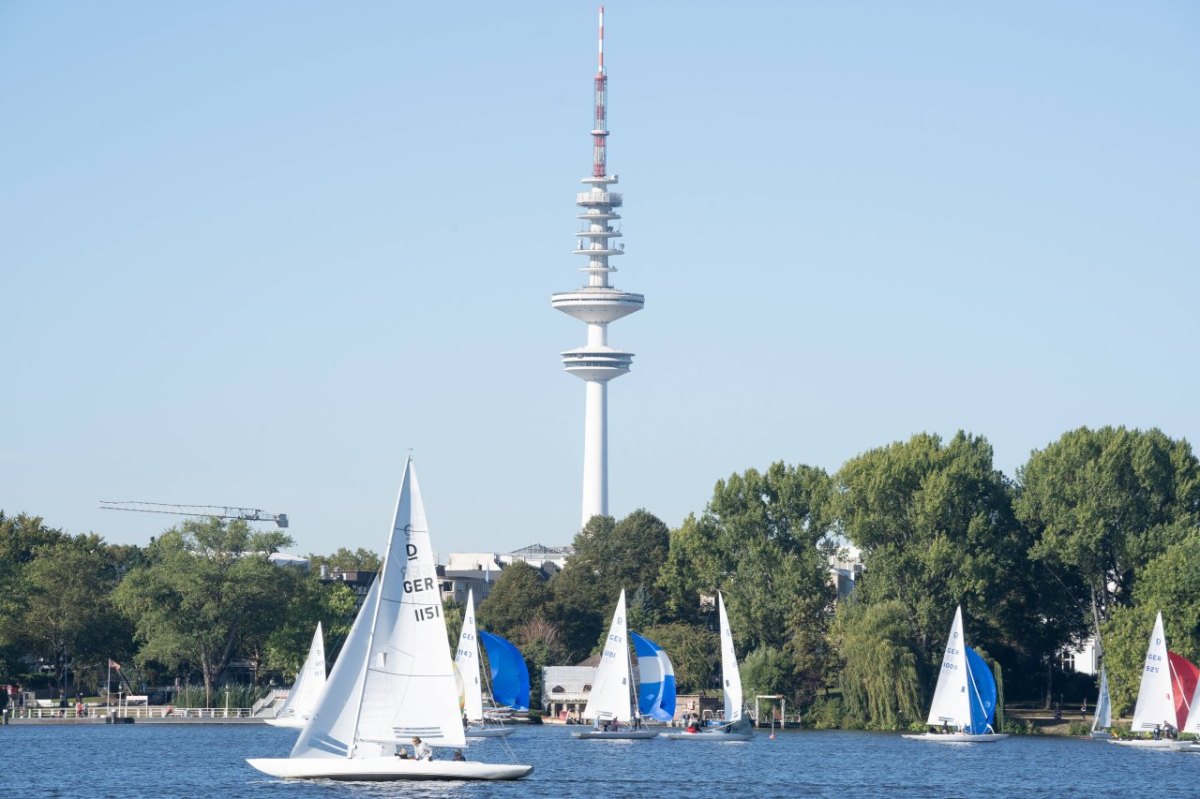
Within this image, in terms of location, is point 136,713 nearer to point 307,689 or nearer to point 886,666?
point 307,689

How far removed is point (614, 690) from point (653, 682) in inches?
112

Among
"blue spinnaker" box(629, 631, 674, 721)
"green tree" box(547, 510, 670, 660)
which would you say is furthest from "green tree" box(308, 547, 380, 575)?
"blue spinnaker" box(629, 631, 674, 721)

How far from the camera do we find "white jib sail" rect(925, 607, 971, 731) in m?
98.4

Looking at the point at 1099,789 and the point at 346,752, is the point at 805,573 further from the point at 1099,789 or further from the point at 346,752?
the point at 346,752

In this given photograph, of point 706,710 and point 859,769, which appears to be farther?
point 706,710

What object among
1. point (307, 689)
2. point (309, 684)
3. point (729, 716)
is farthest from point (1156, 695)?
point (307, 689)

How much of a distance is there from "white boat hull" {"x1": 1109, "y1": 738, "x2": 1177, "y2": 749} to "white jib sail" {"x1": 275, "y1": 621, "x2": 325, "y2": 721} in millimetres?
42867

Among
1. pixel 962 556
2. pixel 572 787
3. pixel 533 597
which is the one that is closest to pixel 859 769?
pixel 572 787

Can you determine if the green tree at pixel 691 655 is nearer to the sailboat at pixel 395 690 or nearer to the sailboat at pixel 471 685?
the sailboat at pixel 471 685

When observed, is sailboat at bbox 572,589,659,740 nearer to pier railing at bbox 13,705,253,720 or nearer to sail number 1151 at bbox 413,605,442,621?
pier railing at bbox 13,705,253,720

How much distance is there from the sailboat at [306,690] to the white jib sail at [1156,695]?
4417 cm

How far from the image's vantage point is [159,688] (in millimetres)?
142500

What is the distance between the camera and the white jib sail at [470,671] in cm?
10131

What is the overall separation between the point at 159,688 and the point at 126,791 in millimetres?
80998
